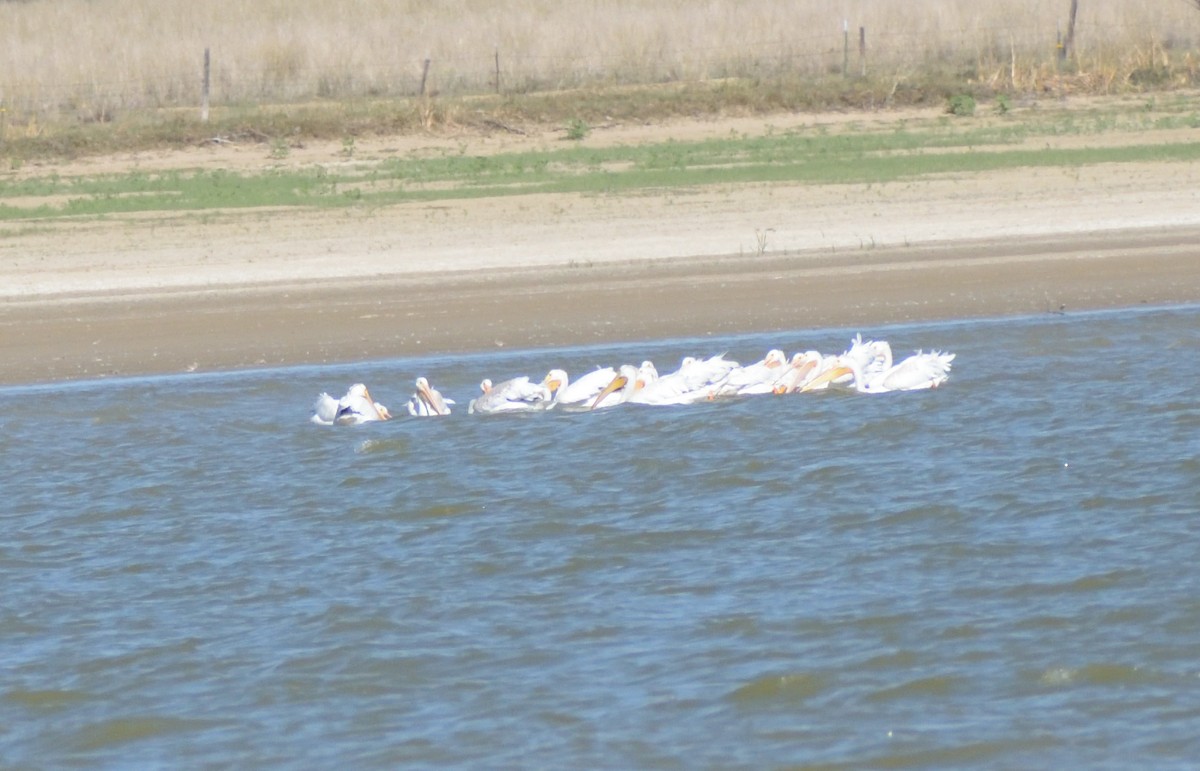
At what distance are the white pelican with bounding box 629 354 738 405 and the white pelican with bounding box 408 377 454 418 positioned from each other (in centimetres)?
101

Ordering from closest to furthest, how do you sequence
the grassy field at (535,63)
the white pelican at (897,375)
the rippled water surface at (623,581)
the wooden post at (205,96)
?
the rippled water surface at (623,581) < the white pelican at (897,375) < the grassy field at (535,63) < the wooden post at (205,96)

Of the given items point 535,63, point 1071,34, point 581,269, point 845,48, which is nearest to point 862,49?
point 845,48

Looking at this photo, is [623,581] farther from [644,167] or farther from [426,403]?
[644,167]

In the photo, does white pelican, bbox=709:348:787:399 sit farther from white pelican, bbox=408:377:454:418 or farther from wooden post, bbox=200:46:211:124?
wooden post, bbox=200:46:211:124

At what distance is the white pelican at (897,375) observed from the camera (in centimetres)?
969

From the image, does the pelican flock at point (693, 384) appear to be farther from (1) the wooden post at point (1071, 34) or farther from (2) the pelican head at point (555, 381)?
(1) the wooden post at point (1071, 34)

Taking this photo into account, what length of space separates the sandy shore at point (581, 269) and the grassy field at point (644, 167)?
0.63m

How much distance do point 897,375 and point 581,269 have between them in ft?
14.6

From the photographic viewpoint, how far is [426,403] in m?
9.59

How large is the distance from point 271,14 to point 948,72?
51.7ft

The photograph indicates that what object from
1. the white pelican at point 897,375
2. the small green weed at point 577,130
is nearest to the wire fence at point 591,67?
the small green weed at point 577,130

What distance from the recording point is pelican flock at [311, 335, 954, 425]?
9570 mm

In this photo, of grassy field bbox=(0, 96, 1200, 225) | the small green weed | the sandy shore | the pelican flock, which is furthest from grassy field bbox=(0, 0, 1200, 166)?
the pelican flock

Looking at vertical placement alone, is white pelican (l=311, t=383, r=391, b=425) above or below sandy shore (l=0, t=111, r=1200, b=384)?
below
